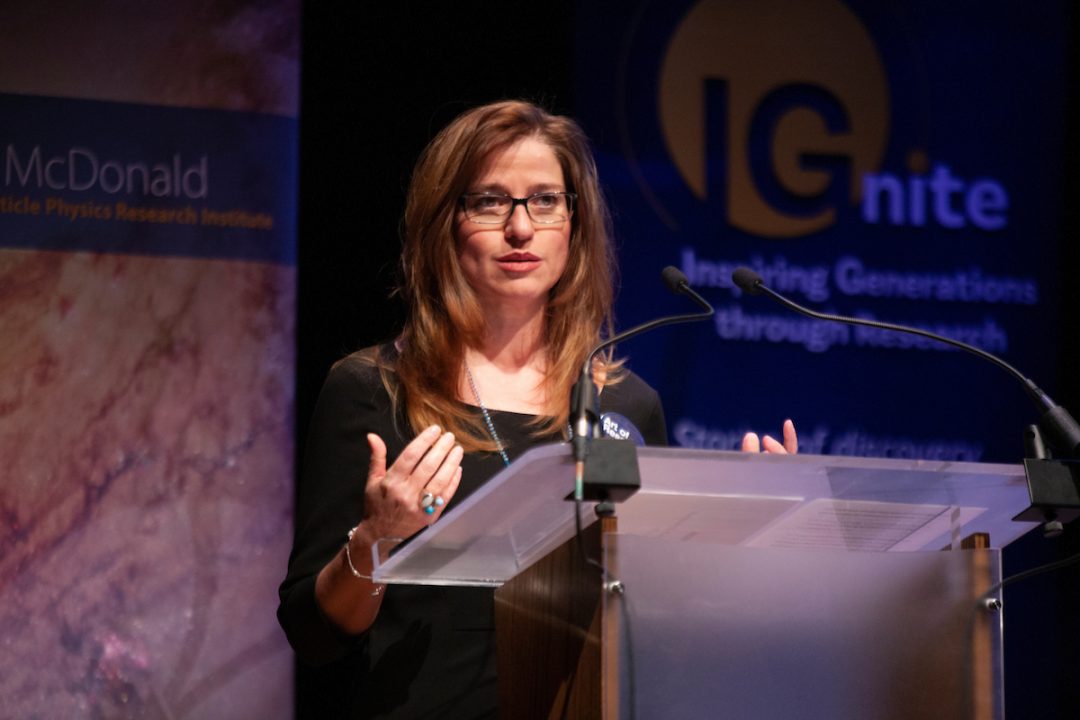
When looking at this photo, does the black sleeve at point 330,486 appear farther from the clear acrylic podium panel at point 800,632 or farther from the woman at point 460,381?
the clear acrylic podium panel at point 800,632

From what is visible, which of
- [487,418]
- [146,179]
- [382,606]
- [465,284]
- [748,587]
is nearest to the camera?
[748,587]

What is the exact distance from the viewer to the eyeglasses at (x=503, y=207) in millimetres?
2369

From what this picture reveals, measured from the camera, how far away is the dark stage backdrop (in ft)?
14.2

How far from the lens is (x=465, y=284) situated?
242cm

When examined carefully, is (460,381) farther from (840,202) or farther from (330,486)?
(840,202)

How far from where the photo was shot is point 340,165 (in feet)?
12.7

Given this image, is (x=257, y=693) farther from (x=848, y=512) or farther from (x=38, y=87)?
(x=848, y=512)

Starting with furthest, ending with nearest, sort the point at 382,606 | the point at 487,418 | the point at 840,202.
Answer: the point at 840,202 < the point at 487,418 < the point at 382,606

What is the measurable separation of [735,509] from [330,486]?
85 cm

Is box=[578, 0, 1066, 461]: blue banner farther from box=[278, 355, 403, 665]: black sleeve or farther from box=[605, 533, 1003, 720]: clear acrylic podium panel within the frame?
box=[605, 533, 1003, 720]: clear acrylic podium panel

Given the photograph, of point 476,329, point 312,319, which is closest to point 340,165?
point 312,319

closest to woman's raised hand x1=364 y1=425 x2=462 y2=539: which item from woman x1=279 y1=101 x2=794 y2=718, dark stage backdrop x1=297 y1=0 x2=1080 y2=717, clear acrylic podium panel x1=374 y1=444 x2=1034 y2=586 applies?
clear acrylic podium panel x1=374 y1=444 x2=1034 y2=586

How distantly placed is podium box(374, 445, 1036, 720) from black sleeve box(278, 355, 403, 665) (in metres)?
0.50

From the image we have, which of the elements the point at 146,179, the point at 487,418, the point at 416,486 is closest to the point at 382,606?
the point at 487,418
